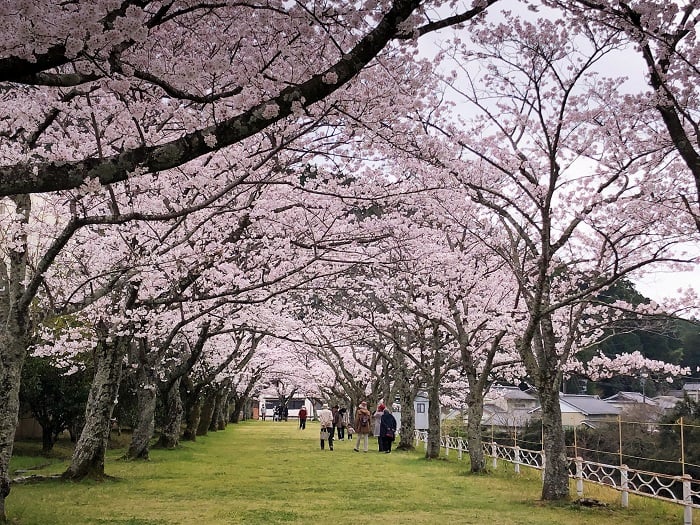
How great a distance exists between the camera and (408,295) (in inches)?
707

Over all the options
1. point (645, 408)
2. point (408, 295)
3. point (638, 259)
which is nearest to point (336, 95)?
point (638, 259)

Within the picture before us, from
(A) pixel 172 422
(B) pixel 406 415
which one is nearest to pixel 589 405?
(B) pixel 406 415

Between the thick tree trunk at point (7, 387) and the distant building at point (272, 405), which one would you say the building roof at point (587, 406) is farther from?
the distant building at point (272, 405)

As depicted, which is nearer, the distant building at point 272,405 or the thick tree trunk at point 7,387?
the thick tree trunk at point 7,387

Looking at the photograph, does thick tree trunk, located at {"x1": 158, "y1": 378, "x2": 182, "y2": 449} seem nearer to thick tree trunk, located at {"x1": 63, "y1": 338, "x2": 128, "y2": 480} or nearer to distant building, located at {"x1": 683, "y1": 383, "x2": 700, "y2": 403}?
thick tree trunk, located at {"x1": 63, "y1": 338, "x2": 128, "y2": 480}

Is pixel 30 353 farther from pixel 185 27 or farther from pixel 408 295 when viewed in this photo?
pixel 185 27

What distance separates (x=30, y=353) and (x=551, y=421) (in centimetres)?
1257

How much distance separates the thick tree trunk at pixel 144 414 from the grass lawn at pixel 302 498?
54 cm

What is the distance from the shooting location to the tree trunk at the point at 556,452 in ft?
35.5

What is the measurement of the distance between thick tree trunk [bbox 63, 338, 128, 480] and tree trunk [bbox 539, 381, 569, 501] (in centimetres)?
710

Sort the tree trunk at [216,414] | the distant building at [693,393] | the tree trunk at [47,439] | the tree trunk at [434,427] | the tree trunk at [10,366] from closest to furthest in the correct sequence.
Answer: the tree trunk at [10,366], the tree trunk at [47,439], the tree trunk at [434,427], the distant building at [693,393], the tree trunk at [216,414]

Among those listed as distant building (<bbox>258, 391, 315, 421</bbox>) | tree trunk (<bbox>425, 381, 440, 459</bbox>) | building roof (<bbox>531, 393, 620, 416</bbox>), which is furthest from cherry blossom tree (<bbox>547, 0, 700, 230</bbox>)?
distant building (<bbox>258, 391, 315, 421</bbox>)

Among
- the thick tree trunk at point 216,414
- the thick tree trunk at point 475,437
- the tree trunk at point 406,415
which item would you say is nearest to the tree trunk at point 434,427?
the tree trunk at point 406,415

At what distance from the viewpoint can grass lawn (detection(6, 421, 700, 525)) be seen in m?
8.93
